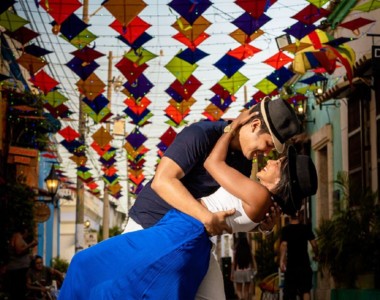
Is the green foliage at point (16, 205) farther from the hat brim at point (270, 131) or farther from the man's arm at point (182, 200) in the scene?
the hat brim at point (270, 131)

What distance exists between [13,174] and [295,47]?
40.8ft

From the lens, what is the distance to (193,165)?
171 inches

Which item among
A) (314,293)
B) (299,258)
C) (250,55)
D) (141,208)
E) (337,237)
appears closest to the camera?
(141,208)

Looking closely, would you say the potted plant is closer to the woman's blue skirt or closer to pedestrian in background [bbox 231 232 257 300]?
pedestrian in background [bbox 231 232 257 300]

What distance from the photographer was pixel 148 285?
407cm

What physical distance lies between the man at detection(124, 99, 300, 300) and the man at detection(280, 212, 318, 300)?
26.7 feet

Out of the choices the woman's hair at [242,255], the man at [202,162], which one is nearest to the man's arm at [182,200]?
the man at [202,162]

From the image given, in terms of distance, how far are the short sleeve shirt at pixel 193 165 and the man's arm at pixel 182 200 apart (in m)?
0.08

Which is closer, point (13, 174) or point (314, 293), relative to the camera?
point (314, 293)

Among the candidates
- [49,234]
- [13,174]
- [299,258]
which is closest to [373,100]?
[299,258]

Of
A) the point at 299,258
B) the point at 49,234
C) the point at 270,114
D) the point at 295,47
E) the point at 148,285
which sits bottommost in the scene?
the point at 49,234

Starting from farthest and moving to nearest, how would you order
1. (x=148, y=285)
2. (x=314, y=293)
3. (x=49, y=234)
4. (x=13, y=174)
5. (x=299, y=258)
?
(x=49, y=234)
(x=13, y=174)
(x=314, y=293)
(x=299, y=258)
(x=148, y=285)

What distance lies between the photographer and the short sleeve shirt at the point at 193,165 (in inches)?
171

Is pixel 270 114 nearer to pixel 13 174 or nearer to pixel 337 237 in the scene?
pixel 337 237
